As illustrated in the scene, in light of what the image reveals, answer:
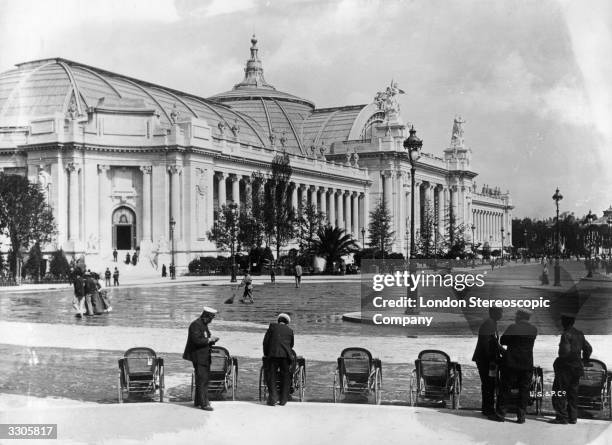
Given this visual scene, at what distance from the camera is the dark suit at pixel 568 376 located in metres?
11.0

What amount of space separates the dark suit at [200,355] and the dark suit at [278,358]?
0.87 meters

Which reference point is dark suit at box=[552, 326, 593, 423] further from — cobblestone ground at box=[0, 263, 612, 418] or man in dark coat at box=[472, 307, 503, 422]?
cobblestone ground at box=[0, 263, 612, 418]

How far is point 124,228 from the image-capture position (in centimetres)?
6806

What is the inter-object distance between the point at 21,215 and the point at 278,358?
44171 millimetres

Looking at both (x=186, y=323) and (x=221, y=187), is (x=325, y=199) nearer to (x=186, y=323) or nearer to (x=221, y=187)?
(x=221, y=187)

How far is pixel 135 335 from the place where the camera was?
20.4m

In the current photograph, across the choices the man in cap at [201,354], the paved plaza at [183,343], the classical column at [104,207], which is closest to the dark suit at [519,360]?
the paved plaza at [183,343]

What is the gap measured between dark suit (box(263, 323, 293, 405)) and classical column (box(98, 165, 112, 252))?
181ft

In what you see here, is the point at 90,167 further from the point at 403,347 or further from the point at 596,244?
the point at 403,347

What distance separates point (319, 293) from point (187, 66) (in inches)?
848

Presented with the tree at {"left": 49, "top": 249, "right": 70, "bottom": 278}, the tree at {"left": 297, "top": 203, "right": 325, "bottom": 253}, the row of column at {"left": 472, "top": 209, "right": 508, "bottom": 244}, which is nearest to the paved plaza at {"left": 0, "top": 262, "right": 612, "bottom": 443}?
the tree at {"left": 49, "top": 249, "right": 70, "bottom": 278}

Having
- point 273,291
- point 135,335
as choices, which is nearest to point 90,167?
point 273,291

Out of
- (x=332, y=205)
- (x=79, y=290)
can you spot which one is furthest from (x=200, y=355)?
(x=332, y=205)

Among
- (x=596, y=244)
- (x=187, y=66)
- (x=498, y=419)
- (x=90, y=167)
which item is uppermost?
(x=90, y=167)
